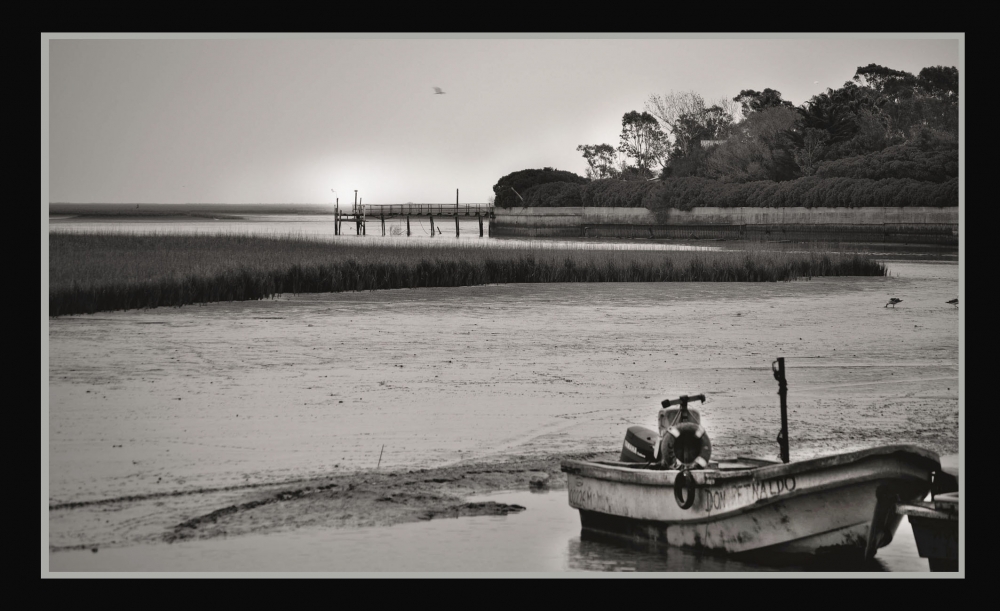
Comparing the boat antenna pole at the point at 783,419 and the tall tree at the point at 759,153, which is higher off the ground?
the tall tree at the point at 759,153

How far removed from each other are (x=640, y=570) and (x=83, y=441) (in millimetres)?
3538

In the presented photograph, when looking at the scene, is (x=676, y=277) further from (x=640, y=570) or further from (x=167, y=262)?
(x=640, y=570)

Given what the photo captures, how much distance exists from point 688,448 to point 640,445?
0.50 meters

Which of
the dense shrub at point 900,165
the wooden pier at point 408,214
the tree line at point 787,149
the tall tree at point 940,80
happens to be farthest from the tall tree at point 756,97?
the wooden pier at point 408,214

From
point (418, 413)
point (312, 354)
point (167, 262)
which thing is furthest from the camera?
point (167, 262)

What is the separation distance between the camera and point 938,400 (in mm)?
8047

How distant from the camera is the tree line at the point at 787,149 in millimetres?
10359

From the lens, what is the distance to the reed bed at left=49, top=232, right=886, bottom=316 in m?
13.3

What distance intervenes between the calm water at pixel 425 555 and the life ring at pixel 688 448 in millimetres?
454

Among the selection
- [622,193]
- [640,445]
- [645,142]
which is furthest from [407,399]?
[622,193]

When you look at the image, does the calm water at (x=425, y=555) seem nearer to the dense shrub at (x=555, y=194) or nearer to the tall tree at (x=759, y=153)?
the tall tree at (x=759, y=153)

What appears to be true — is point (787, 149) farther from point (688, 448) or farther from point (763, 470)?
point (763, 470)

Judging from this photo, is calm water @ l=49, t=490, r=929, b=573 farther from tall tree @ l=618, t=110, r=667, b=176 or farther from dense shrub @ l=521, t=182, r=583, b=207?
dense shrub @ l=521, t=182, r=583, b=207
